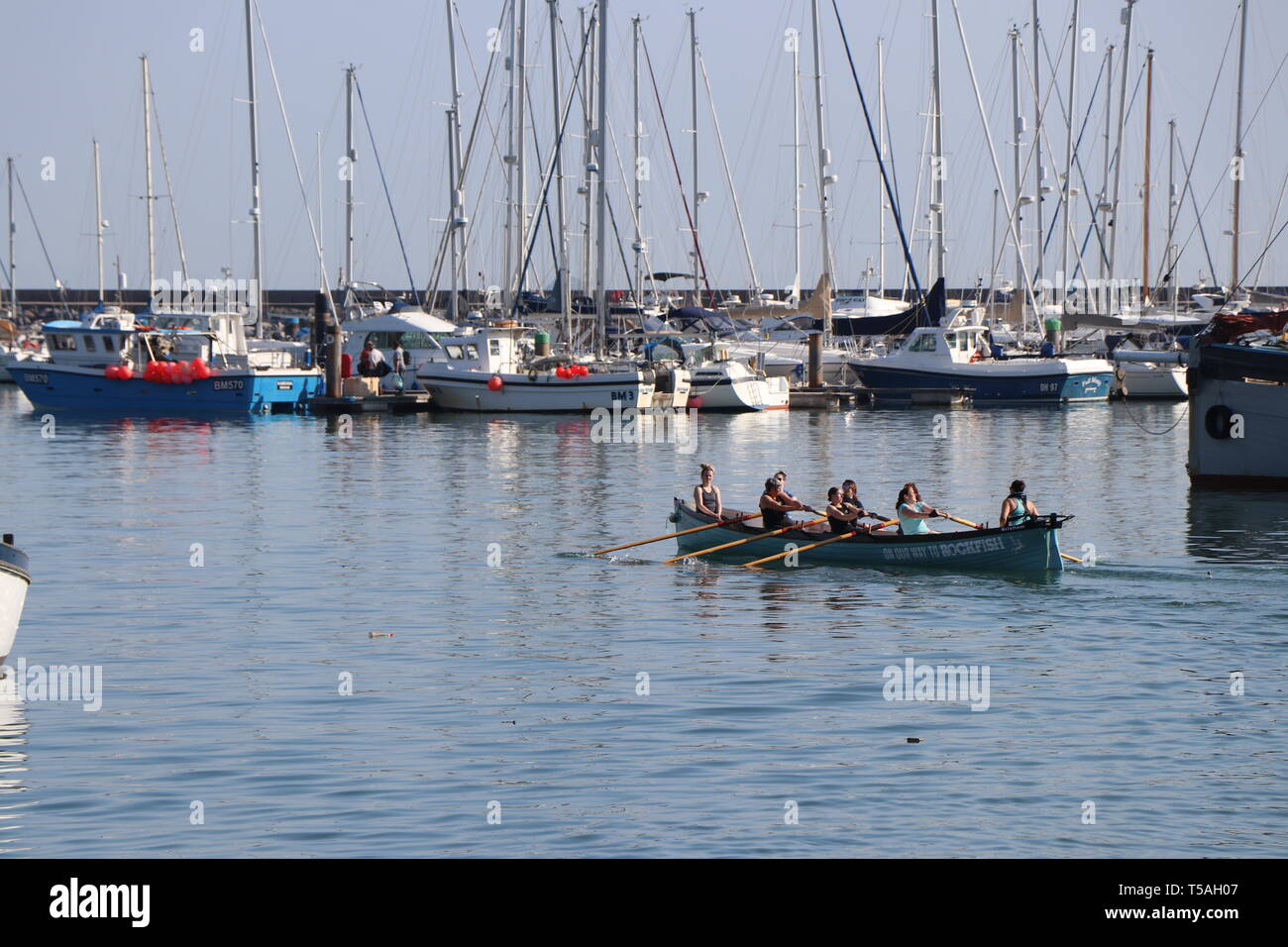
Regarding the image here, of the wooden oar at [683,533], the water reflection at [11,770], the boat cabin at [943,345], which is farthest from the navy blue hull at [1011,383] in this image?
the water reflection at [11,770]

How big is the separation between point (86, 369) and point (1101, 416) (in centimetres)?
3938

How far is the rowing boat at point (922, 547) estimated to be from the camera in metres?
25.8

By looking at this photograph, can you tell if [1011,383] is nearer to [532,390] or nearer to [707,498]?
[532,390]

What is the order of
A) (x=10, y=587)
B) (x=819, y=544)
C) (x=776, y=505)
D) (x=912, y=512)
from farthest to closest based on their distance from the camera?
1. (x=776, y=505)
2. (x=819, y=544)
3. (x=912, y=512)
4. (x=10, y=587)

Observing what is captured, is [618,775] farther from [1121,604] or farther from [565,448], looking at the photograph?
[565,448]

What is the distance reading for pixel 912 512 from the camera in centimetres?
2716

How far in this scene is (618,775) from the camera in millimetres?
15609

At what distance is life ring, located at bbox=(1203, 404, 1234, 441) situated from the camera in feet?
124

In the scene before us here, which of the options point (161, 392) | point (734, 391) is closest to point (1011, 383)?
point (734, 391)

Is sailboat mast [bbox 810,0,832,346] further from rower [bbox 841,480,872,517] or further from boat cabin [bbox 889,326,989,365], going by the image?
rower [bbox 841,480,872,517]

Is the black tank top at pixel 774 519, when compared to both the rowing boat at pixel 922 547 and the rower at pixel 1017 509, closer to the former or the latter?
the rowing boat at pixel 922 547

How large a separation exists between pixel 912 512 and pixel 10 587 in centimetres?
1446

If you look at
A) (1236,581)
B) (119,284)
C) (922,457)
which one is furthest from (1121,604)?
(119,284)

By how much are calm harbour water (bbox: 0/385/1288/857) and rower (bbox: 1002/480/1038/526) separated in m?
1.03
